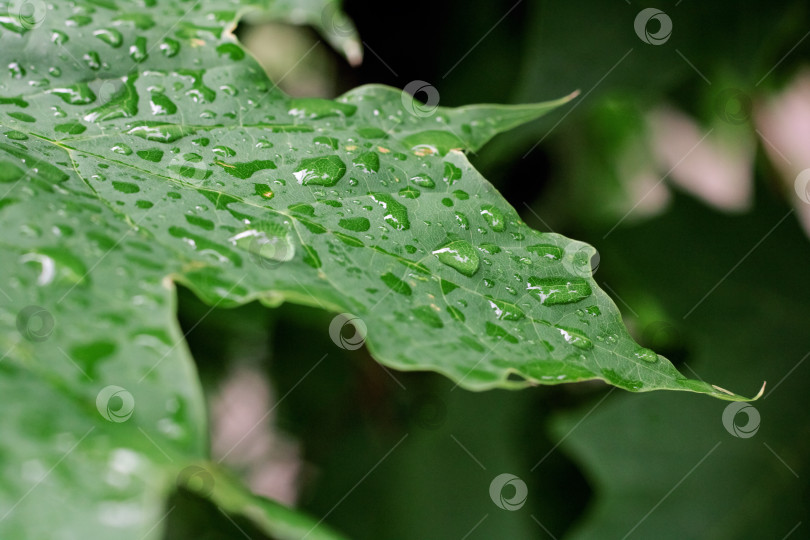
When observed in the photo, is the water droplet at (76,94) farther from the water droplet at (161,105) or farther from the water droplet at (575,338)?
the water droplet at (575,338)

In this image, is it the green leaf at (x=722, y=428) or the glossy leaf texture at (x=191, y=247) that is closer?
the glossy leaf texture at (x=191, y=247)

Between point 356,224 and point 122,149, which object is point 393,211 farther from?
point 122,149

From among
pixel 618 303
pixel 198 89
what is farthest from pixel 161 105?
pixel 618 303

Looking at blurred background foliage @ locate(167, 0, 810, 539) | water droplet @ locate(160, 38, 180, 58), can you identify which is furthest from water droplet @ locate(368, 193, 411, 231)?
blurred background foliage @ locate(167, 0, 810, 539)

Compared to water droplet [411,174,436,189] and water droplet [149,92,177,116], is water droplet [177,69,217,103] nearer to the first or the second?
water droplet [149,92,177,116]

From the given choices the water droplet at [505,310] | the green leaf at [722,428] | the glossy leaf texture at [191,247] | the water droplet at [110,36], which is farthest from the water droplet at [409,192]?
the green leaf at [722,428]
